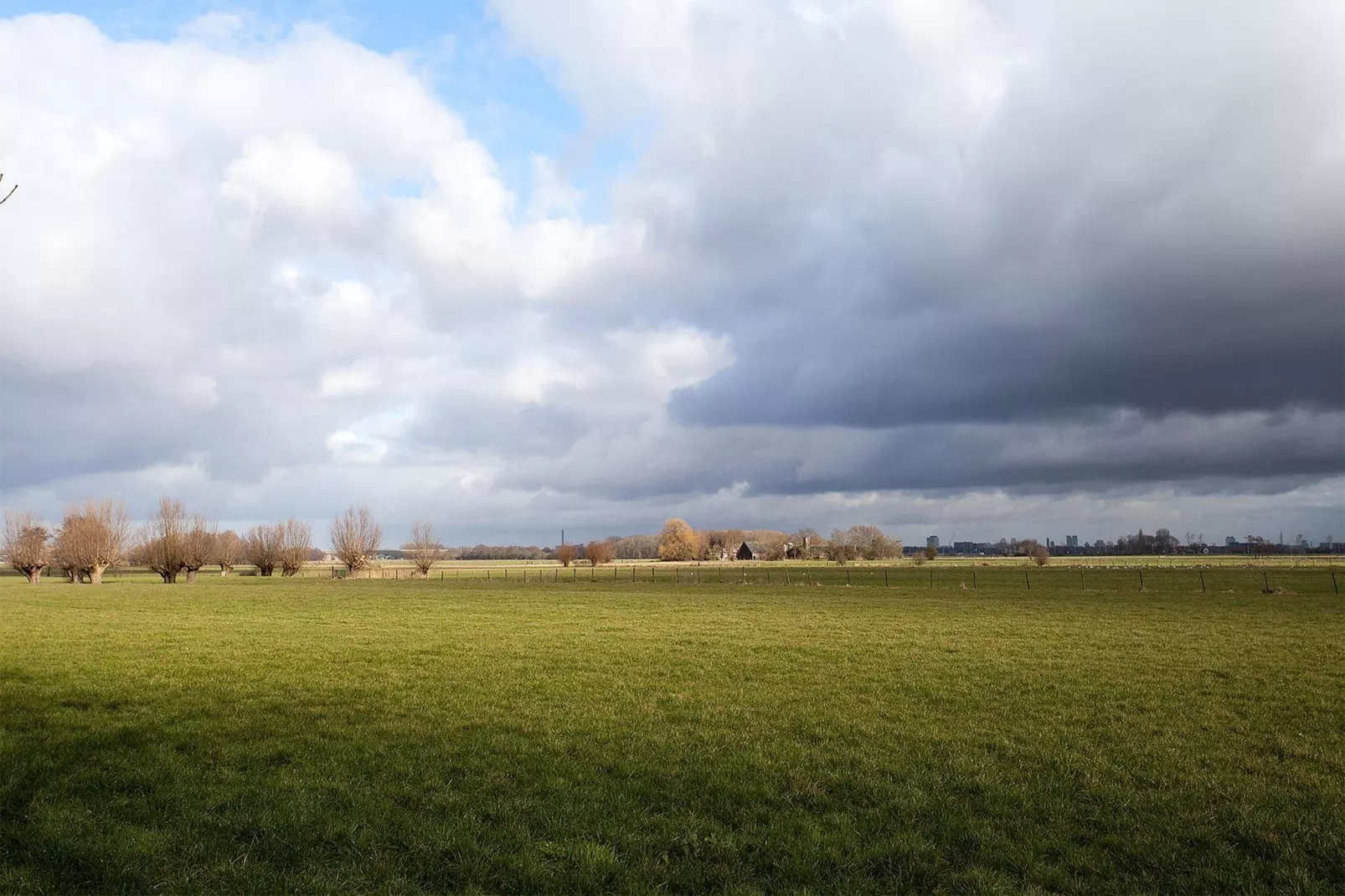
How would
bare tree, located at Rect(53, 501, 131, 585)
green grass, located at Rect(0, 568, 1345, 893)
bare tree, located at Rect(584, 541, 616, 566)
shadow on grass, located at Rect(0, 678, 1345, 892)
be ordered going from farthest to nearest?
bare tree, located at Rect(584, 541, 616, 566) < bare tree, located at Rect(53, 501, 131, 585) < green grass, located at Rect(0, 568, 1345, 893) < shadow on grass, located at Rect(0, 678, 1345, 892)

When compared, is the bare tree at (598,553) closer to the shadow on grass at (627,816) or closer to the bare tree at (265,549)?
the bare tree at (265,549)

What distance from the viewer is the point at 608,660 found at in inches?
778

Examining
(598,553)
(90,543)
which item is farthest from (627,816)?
(598,553)

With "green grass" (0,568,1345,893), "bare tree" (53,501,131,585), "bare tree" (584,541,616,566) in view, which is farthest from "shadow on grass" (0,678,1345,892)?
"bare tree" (584,541,616,566)

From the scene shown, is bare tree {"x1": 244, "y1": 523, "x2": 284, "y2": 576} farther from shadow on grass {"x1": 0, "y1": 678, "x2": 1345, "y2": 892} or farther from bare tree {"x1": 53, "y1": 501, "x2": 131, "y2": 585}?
shadow on grass {"x1": 0, "y1": 678, "x2": 1345, "y2": 892}

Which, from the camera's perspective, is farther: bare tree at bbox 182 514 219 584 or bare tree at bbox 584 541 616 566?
bare tree at bbox 584 541 616 566

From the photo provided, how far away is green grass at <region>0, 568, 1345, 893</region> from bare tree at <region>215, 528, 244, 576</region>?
345 feet

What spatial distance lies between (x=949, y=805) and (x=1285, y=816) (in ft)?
11.3

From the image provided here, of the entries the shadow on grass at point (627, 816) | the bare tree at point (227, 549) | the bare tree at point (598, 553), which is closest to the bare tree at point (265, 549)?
the bare tree at point (227, 549)

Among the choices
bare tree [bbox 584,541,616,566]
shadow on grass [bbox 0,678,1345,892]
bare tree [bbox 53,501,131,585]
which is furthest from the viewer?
bare tree [bbox 584,541,616,566]

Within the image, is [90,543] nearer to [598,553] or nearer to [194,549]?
[194,549]

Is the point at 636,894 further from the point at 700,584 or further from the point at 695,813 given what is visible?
the point at 700,584

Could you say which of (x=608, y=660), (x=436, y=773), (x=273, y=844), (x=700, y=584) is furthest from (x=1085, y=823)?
(x=700, y=584)

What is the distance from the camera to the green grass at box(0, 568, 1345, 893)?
23.8 ft
